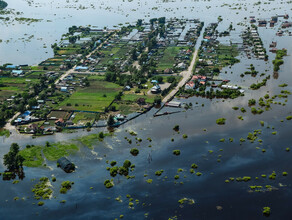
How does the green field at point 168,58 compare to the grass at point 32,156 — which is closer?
the grass at point 32,156

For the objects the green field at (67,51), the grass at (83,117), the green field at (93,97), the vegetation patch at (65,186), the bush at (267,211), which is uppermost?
the green field at (67,51)

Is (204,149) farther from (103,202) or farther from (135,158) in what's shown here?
(103,202)

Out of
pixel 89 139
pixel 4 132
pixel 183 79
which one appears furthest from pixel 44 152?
pixel 183 79

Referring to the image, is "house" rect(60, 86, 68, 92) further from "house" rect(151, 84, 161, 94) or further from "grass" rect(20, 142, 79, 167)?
"grass" rect(20, 142, 79, 167)

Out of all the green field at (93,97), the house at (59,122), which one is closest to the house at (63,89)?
the green field at (93,97)

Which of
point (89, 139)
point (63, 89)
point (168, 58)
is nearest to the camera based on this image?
point (89, 139)

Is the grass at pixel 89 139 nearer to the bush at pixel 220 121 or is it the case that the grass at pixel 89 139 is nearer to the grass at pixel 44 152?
the grass at pixel 44 152

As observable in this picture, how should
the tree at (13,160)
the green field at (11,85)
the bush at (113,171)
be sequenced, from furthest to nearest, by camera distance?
the green field at (11,85) → the tree at (13,160) → the bush at (113,171)

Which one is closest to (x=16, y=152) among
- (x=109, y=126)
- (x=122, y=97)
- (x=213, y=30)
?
(x=109, y=126)

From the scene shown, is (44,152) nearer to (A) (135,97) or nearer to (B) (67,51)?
(A) (135,97)
